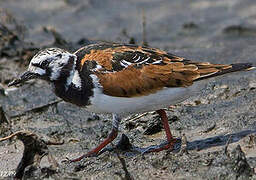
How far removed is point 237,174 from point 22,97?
3881mm

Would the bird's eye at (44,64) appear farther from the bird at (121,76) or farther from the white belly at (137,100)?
the white belly at (137,100)

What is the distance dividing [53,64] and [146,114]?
4.63ft

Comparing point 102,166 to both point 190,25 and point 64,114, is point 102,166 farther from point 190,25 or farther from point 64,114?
point 190,25

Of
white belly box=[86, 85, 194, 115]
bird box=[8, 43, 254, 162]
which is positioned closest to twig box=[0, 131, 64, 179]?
bird box=[8, 43, 254, 162]

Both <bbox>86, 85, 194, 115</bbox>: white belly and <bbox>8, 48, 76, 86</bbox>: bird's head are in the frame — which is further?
<bbox>8, 48, 76, 86</bbox>: bird's head

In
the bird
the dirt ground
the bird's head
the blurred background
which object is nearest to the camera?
the dirt ground

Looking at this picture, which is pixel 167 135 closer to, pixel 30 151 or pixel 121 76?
pixel 121 76

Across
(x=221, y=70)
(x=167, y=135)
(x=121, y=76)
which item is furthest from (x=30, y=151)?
(x=221, y=70)

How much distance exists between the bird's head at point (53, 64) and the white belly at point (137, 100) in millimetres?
406

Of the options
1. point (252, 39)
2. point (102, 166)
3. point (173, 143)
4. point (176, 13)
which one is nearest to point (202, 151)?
point (173, 143)

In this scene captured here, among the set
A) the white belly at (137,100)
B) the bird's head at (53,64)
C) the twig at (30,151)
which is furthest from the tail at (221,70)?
the twig at (30,151)

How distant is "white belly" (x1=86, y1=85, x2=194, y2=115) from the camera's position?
5.18 m

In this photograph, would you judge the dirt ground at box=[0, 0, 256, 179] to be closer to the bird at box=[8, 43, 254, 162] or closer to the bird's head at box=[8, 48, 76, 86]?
the bird at box=[8, 43, 254, 162]

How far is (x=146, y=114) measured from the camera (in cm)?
631
